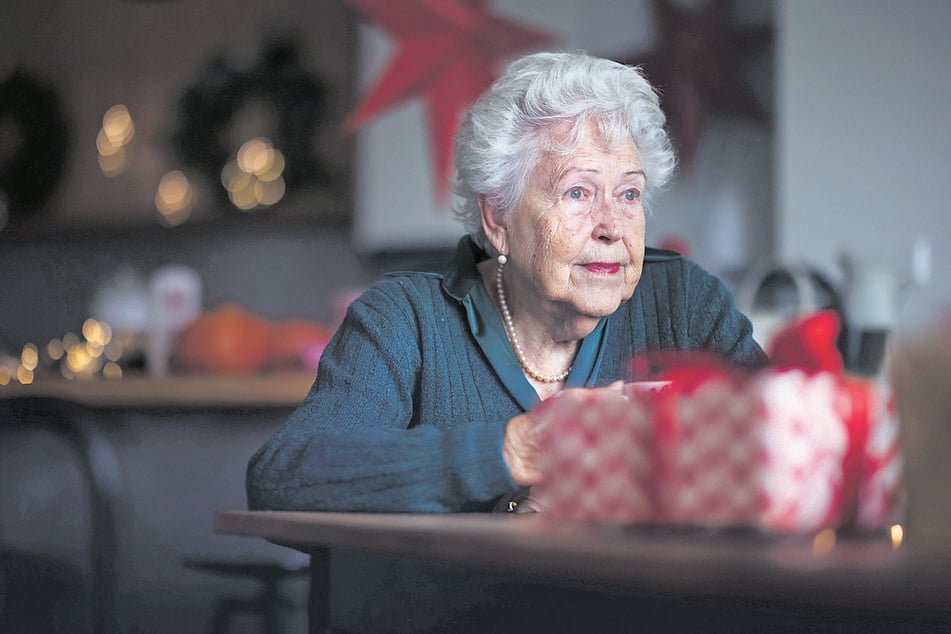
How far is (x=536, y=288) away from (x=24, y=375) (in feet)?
6.79

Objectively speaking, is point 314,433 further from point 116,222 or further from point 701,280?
point 116,222

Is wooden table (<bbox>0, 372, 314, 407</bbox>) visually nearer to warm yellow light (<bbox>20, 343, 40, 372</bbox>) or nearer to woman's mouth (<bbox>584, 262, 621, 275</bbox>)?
warm yellow light (<bbox>20, 343, 40, 372</bbox>)

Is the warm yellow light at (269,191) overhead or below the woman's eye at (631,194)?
overhead

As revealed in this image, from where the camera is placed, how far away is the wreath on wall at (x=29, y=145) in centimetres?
404

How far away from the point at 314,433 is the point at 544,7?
6.94 feet

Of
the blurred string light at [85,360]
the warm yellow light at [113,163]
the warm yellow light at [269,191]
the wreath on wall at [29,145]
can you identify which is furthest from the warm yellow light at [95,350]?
the wreath on wall at [29,145]

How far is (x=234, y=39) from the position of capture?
357 cm

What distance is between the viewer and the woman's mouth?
55.5 inches

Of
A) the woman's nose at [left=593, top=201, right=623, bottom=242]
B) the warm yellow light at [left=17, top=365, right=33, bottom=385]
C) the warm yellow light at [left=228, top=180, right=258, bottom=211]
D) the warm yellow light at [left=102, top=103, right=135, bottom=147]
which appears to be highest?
the warm yellow light at [left=102, top=103, right=135, bottom=147]

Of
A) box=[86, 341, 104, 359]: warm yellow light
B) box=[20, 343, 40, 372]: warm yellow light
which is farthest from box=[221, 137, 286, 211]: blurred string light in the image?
box=[20, 343, 40, 372]: warm yellow light

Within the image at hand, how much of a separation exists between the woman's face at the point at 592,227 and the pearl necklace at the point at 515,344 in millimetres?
104

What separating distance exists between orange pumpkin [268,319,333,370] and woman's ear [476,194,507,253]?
129 centimetres

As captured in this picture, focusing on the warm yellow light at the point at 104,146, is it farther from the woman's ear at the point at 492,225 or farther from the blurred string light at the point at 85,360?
the woman's ear at the point at 492,225

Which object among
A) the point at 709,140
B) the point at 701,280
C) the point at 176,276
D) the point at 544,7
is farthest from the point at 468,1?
the point at 701,280
